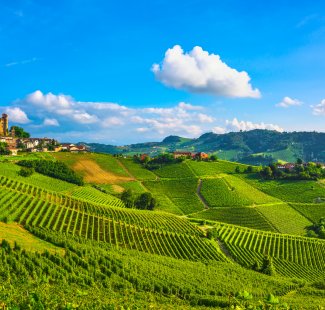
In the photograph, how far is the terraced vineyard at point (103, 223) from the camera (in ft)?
250

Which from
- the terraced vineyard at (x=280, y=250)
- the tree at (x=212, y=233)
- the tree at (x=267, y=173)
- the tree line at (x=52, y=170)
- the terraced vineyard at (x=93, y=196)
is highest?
the tree line at (x=52, y=170)

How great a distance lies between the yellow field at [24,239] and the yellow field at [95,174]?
100m

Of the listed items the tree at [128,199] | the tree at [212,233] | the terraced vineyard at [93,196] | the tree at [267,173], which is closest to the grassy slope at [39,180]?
the terraced vineyard at [93,196]

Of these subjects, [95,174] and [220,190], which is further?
[95,174]

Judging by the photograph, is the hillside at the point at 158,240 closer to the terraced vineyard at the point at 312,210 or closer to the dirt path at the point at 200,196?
the terraced vineyard at the point at 312,210

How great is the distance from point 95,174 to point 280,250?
97062mm

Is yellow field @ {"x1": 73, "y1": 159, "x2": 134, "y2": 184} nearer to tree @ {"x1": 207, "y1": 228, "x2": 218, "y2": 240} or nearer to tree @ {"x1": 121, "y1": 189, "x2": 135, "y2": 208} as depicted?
tree @ {"x1": 121, "y1": 189, "x2": 135, "y2": 208}

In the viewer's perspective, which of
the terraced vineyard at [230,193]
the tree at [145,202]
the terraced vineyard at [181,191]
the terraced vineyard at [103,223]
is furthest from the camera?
the terraced vineyard at [230,193]

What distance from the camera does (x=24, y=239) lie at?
55188mm

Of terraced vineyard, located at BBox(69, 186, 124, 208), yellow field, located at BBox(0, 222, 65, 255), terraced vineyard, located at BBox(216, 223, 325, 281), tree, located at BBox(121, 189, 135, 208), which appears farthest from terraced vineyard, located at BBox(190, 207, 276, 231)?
yellow field, located at BBox(0, 222, 65, 255)

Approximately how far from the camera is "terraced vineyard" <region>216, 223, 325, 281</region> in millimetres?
87144

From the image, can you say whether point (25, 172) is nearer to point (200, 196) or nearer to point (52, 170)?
point (52, 170)

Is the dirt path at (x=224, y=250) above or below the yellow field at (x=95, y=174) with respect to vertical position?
below

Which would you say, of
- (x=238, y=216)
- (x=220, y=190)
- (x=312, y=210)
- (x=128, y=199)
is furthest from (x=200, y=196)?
(x=312, y=210)
